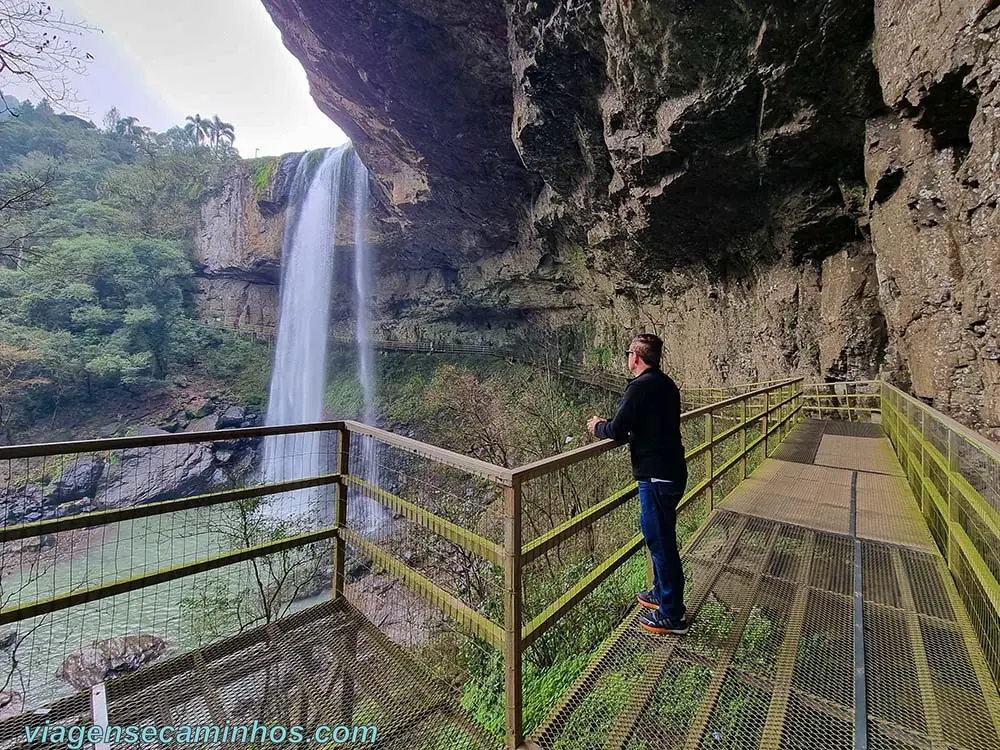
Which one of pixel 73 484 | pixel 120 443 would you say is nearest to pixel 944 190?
pixel 120 443

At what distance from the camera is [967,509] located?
237 centimetres

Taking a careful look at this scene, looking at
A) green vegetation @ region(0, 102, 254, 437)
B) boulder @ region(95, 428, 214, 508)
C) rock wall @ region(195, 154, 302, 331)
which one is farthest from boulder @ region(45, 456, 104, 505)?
rock wall @ region(195, 154, 302, 331)

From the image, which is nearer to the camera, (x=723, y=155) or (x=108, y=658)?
(x=108, y=658)

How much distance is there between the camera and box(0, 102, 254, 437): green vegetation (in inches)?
827

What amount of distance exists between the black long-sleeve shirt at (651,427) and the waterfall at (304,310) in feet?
72.4

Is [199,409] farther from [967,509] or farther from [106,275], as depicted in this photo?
[967,509]

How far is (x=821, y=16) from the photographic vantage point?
5.79m

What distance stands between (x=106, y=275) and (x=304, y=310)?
427 inches

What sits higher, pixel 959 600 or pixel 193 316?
pixel 193 316

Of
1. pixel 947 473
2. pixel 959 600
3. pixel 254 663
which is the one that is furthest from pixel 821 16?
pixel 254 663

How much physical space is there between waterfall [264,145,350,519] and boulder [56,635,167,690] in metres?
12.7

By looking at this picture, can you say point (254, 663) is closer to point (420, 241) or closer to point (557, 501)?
point (557, 501)

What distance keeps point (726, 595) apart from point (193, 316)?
1410 inches

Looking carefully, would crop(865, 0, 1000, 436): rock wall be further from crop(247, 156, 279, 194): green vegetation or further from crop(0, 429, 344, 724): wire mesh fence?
crop(247, 156, 279, 194): green vegetation
